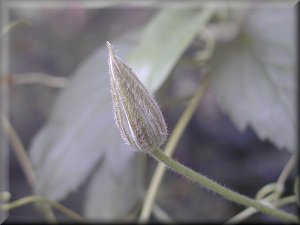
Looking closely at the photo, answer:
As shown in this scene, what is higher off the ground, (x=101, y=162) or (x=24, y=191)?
(x=101, y=162)

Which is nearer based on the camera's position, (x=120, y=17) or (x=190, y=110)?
(x=190, y=110)

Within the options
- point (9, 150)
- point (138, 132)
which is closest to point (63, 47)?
point (9, 150)

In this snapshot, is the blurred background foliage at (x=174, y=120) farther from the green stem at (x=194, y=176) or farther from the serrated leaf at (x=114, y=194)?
the green stem at (x=194, y=176)

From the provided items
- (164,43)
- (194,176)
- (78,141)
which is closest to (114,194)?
(78,141)

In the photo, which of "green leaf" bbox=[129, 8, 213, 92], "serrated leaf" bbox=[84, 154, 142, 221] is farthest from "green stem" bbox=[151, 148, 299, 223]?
"serrated leaf" bbox=[84, 154, 142, 221]

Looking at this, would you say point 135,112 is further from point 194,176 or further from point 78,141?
point 78,141

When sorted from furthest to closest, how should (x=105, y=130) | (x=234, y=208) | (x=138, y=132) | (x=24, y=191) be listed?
(x=24, y=191) → (x=234, y=208) → (x=105, y=130) → (x=138, y=132)

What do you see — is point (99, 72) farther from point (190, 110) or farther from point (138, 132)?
point (138, 132)
